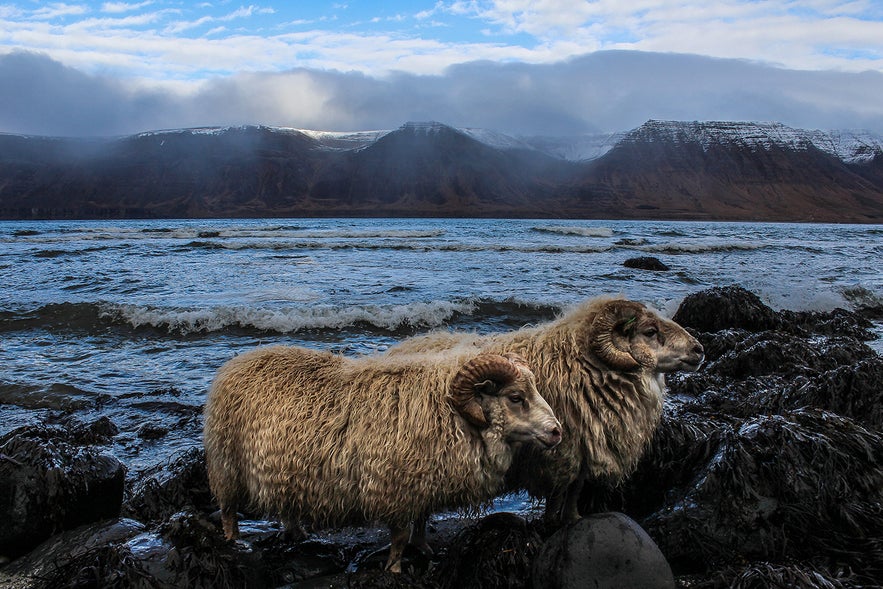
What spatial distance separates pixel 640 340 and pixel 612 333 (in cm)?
30

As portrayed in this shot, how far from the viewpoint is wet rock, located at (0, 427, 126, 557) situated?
5430 millimetres

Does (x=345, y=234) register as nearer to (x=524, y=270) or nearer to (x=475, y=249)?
(x=475, y=249)

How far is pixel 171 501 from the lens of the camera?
6.55m

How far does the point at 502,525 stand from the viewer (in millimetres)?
5102

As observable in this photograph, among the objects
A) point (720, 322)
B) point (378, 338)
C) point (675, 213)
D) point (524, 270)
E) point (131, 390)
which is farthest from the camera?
point (675, 213)

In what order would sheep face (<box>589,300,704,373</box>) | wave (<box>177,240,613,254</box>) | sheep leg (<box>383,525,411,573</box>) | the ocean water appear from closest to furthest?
sheep leg (<box>383,525,411,573</box>) → sheep face (<box>589,300,704,373</box>) → the ocean water → wave (<box>177,240,613,254</box>)

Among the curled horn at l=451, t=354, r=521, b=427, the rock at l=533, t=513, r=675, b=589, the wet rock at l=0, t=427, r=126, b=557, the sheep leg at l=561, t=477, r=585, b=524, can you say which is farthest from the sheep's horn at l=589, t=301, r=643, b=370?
the wet rock at l=0, t=427, r=126, b=557

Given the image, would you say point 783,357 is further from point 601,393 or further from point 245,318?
point 245,318

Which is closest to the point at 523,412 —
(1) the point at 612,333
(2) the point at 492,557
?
(2) the point at 492,557

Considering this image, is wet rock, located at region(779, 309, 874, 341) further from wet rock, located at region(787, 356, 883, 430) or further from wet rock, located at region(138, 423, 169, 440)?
wet rock, located at region(138, 423, 169, 440)

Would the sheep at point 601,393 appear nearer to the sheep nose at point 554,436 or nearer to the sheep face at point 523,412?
the sheep face at point 523,412

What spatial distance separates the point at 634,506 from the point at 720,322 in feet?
31.2

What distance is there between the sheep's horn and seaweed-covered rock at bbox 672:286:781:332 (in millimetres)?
9759

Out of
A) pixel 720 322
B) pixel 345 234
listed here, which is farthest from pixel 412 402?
pixel 345 234
